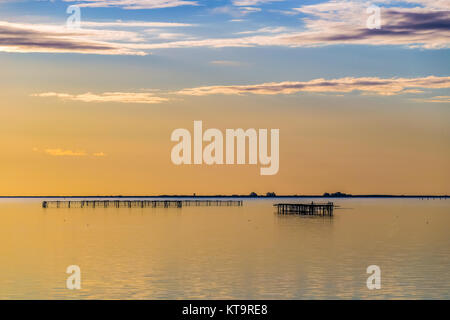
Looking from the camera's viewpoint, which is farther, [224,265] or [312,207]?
[312,207]

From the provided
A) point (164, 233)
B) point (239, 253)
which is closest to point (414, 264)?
point (239, 253)

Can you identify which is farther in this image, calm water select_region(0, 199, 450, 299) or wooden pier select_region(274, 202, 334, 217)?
wooden pier select_region(274, 202, 334, 217)

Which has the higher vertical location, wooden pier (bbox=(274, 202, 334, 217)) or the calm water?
wooden pier (bbox=(274, 202, 334, 217))

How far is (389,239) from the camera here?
7394 centimetres

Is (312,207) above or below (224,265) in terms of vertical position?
above

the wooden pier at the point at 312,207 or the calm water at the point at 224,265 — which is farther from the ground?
the wooden pier at the point at 312,207

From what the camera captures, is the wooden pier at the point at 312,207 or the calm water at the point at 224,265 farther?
the wooden pier at the point at 312,207
